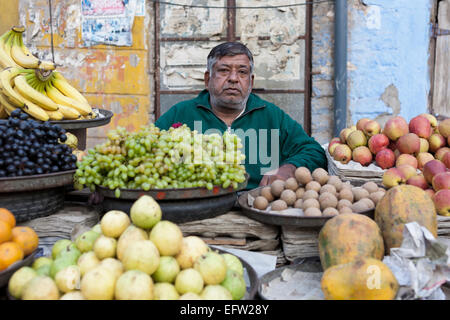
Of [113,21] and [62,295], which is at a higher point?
[113,21]

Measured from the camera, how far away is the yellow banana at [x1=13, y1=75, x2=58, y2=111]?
269 cm

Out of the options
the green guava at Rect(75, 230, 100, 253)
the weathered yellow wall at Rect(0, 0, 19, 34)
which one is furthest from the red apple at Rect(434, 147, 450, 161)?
the weathered yellow wall at Rect(0, 0, 19, 34)

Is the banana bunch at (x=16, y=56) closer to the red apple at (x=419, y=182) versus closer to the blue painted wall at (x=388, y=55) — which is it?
the red apple at (x=419, y=182)

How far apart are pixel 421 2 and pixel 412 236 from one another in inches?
158

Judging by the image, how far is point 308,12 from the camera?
520 centimetres

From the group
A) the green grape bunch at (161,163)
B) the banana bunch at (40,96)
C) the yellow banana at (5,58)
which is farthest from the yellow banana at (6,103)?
the green grape bunch at (161,163)

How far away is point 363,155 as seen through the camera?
9.07 feet

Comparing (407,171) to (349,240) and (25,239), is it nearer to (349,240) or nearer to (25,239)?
(349,240)

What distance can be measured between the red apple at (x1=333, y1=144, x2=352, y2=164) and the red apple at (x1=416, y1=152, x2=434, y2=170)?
0.41 m

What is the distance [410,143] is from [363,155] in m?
0.28

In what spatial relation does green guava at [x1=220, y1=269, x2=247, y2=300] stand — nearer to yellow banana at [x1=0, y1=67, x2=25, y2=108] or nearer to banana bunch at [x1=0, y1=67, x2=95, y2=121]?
banana bunch at [x1=0, y1=67, x2=95, y2=121]

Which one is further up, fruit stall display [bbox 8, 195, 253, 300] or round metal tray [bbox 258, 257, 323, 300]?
fruit stall display [bbox 8, 195, 253, 300]

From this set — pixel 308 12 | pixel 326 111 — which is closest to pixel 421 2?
pixel 308 12

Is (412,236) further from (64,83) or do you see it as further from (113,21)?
(113,21)
